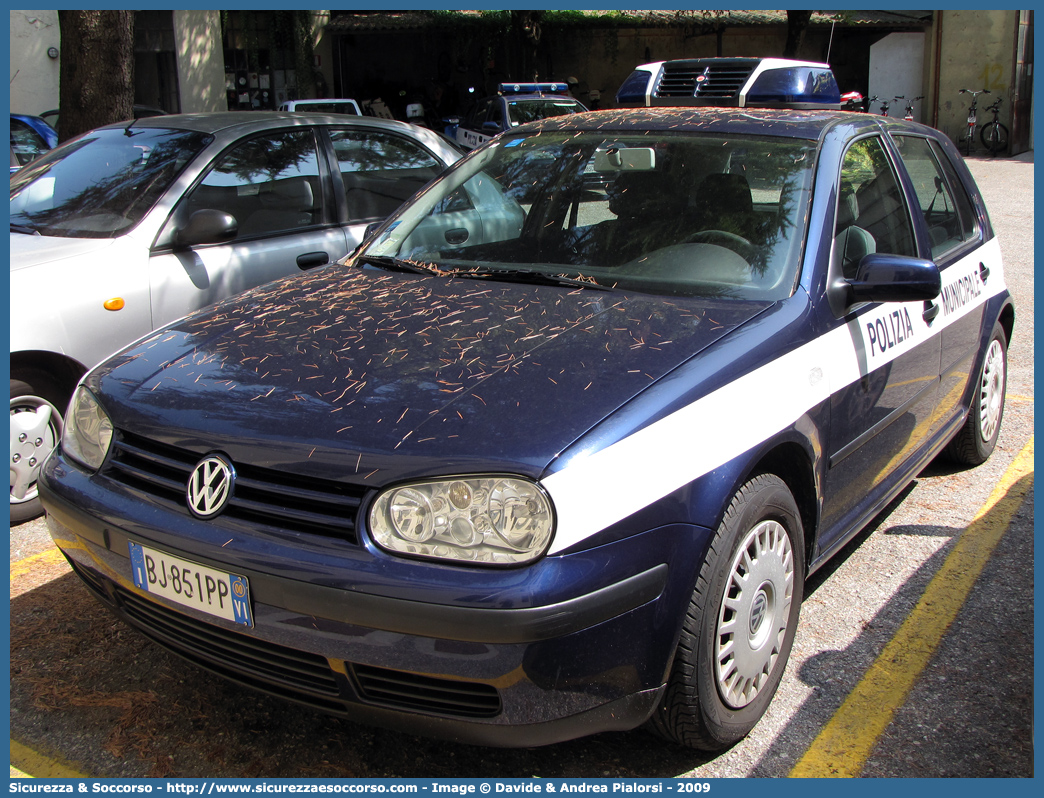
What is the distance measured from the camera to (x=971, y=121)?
72.8ft

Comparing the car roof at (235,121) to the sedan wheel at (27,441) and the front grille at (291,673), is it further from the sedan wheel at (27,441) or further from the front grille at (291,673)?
the front grille at (291,673)

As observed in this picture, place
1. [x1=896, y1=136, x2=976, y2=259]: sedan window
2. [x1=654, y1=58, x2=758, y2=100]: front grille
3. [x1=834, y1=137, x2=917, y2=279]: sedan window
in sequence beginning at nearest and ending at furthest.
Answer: [x1=834, y1=137, x2=917, y2=279]: sedan window < [x1=896, y1=136, x2=976, y2=259]: sedan window < [x1=654, y1=58, x2=758, y2=100]: front grille

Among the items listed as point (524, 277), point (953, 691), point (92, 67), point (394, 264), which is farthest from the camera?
point (92, 67)

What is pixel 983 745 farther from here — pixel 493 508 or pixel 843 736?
pixel 493 508

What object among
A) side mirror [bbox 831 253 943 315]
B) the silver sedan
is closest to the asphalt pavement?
the silver sedan

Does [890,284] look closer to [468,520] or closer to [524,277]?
[524,277]

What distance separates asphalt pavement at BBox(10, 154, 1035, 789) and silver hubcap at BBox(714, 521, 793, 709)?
202 millimetres

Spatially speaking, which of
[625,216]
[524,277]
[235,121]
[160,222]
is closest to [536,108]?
[235,121]

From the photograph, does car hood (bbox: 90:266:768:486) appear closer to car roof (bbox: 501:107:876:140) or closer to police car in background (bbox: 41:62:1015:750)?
police car in background (bbox: 41:62:1015:750)

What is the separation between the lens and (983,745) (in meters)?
2.54

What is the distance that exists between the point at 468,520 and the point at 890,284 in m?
1.61

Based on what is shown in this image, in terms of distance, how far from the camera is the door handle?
140 inches

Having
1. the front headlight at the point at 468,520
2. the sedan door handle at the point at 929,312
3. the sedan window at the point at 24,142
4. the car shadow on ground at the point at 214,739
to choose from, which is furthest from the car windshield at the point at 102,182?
the sedan window at the point at 24,142

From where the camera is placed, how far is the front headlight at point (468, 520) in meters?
2.03
